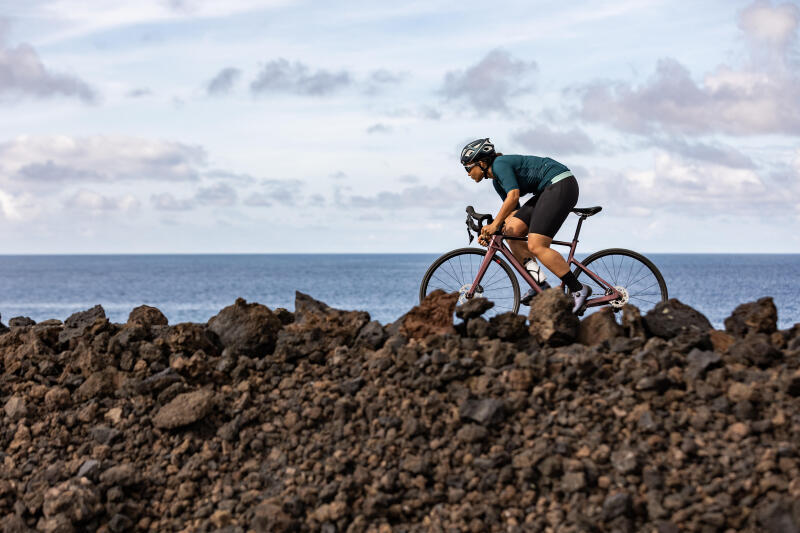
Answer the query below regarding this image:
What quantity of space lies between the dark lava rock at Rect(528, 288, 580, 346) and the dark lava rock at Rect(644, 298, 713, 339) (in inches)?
25.8

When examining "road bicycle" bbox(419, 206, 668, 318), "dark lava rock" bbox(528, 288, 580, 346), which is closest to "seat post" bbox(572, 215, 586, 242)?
"road bicycle" bbox(419, 206, 668, 318)

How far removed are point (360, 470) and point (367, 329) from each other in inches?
62.9

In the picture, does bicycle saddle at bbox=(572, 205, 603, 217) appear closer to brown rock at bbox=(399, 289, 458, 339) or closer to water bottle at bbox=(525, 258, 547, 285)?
water bottle at bbox=(525, 258, 547, 285)

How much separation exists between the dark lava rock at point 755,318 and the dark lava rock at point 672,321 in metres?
0.24

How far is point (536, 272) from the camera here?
8.79 meters

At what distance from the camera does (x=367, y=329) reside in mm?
6715

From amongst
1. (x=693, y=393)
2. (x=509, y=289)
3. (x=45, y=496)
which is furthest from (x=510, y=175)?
(x=45, y=496)

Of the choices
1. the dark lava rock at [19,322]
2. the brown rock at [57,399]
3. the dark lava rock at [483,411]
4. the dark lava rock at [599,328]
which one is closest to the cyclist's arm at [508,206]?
the dark lava rock at [599,328]

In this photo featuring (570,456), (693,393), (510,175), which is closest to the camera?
(570,456)

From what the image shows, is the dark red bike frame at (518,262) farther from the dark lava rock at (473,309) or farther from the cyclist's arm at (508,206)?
the dark lava rock at (473,309)

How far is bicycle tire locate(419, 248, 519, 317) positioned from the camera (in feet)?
29.2

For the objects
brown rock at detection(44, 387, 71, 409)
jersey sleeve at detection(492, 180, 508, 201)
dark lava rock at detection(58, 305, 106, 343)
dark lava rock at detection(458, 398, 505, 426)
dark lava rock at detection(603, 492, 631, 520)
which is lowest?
dark lava rock at detection(603, 492, 631, 520)

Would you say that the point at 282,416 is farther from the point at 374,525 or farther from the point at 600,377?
the point at 600,377

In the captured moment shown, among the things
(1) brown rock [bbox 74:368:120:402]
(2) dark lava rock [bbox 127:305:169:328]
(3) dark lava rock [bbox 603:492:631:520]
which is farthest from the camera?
(2) dark lava rock [bbox 127:305:169:328]
